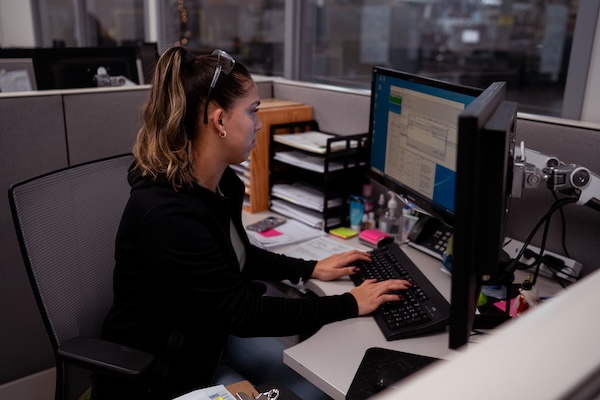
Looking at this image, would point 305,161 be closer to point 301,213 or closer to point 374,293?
point 301,213

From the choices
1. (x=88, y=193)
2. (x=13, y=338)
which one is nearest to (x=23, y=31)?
(x=13, y=338)

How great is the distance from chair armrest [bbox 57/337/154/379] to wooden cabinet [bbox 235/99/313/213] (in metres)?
0.94

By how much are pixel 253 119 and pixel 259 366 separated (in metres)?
0.64

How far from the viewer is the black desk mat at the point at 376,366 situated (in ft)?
3.14

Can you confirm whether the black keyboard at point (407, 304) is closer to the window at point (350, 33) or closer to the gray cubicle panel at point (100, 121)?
the window at point (350, 33)

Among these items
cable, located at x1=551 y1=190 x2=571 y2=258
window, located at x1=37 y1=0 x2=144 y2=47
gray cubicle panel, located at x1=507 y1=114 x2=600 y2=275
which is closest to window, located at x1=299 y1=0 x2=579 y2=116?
gray cubicle panel, located at x1=507 y1=114 x2=600 y2=275

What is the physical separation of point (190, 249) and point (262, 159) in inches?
34.7

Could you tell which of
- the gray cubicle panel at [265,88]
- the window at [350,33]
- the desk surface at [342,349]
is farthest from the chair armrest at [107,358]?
the gray cubicle panel at [265,88]

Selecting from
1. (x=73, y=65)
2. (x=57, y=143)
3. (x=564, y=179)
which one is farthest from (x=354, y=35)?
(x=564, y=179)

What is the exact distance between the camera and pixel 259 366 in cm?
141

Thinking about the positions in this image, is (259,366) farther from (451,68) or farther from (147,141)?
(451,68)

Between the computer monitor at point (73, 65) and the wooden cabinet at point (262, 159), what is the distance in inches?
31.2

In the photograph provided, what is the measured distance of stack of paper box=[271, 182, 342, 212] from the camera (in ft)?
5.95

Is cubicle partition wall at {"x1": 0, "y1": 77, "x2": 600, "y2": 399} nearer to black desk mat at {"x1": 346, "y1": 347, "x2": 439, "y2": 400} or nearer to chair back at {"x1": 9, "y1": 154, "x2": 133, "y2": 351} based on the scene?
chair back at {"x1": 9, "y1": 154, "x2": 133, "y2": 351}
